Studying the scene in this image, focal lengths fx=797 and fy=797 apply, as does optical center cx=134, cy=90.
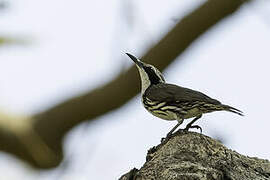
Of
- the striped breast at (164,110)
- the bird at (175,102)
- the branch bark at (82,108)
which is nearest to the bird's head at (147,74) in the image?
the bird at (175,102)

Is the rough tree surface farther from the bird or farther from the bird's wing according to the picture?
the bird's wing

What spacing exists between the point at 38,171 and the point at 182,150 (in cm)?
191

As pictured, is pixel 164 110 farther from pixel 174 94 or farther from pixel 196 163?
pixel 196 163

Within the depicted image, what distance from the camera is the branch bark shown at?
18.2 ft

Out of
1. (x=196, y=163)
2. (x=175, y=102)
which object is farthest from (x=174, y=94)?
(x=196, y=163)

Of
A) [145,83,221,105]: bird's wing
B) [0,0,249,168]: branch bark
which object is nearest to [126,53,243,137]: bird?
[145,83,221,105]: bird's wing

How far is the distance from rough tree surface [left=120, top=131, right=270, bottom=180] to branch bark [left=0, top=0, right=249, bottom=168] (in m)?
1.18

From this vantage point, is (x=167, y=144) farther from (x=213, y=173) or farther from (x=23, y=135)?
(x=23, y=135)

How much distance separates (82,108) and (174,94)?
74cm

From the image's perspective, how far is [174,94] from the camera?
5.51 meters

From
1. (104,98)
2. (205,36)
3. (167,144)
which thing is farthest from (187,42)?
(167,144)

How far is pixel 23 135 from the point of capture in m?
5.88

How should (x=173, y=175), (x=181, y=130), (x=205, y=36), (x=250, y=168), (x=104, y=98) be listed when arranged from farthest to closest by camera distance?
(x=104, y=98), (x=205, y=36), (x=181, y=130), (x=250, y=168), (x=173, y=175)

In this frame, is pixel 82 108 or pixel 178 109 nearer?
pixel 178 109
